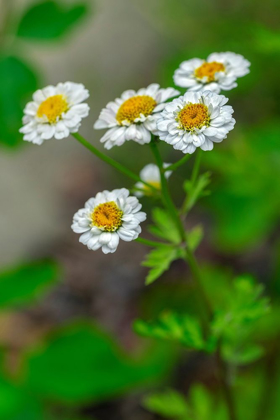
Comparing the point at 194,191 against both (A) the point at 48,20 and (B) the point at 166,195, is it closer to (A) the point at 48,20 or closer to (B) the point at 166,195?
(B) the point at 166,195

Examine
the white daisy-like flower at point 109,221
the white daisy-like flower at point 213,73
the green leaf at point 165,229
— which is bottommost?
the white daisy-like flower at point 109,221

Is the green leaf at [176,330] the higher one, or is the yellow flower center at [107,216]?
the yellow flower center at [107,216]

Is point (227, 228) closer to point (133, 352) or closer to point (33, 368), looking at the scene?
point (133, 352)

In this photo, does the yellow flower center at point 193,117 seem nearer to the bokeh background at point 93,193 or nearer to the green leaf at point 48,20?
the bokeh background at point 93,193

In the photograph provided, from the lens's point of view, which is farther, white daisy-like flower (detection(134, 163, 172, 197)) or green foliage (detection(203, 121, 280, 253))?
green foliage (detection(203, 121, 280, 253))

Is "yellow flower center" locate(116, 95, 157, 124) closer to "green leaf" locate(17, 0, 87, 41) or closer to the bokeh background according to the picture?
the bokeh background

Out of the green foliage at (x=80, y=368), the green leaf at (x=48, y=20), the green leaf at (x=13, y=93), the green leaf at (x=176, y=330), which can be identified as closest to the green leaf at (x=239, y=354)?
the green leaf at (x=176, y=330)

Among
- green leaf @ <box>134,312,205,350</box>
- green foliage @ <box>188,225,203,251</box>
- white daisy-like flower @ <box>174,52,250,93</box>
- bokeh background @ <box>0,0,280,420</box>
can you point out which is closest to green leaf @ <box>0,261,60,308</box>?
bokeh background @ <box>0,0,280,420</box>
